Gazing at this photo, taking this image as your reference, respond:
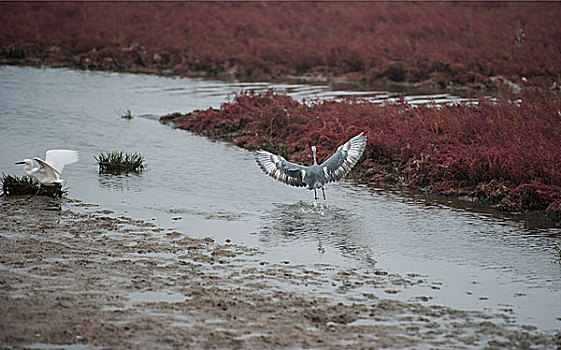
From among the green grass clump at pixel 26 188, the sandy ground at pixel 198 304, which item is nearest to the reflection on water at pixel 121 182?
the green grass clump at pixel 26 188

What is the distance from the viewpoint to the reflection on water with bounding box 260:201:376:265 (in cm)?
909

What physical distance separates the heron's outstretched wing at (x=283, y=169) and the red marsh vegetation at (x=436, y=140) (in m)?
2.94

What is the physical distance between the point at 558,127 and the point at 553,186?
263 centimetres

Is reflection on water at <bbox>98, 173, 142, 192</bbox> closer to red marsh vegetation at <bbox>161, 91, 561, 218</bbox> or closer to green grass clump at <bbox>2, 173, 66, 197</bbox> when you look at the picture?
green grass clump at <bbox>2, 173, 66, 197</bbox>

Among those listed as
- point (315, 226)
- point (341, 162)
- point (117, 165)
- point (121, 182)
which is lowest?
point (315, 226)

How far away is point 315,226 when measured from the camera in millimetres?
10109

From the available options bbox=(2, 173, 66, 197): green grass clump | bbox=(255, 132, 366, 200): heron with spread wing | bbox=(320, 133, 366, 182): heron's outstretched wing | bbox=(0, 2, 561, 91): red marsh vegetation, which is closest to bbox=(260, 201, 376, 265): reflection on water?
bbox=(255, 132, 366, 200): heron with spread wing

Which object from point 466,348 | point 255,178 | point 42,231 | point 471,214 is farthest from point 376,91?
point 466,348

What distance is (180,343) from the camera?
5773 millimetres

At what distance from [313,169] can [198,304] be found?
4.50 metres

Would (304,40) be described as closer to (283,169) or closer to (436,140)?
(436,140)

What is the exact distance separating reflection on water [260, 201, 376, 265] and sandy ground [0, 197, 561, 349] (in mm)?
826

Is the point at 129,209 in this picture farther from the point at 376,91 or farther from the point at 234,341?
the point at 376,91

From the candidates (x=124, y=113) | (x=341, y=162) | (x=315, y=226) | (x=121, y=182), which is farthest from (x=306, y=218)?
(x=124, y=113)
